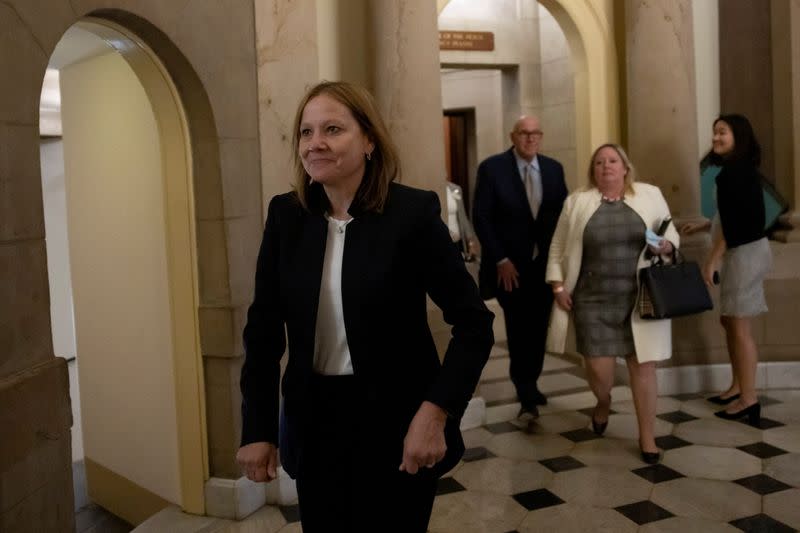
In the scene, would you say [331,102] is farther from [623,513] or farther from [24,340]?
[623,513]

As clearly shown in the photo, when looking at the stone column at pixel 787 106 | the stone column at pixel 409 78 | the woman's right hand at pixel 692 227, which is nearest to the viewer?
the stone column at pixel 409 78

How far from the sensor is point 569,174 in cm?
988

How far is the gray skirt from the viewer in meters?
5.21

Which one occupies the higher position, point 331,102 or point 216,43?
point 216,43

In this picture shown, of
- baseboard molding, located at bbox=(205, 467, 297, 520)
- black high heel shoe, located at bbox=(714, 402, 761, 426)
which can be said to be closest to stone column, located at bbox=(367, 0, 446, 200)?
baseboard molding, located at bbox=(205, 467, 297, 520)

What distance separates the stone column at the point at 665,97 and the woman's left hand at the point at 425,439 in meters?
4.66

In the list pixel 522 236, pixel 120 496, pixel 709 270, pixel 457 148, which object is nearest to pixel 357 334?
pixel 120 496

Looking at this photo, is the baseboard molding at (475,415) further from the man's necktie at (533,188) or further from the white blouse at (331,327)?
the white blouse at (331,327)

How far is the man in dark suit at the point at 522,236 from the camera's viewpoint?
5.46 m

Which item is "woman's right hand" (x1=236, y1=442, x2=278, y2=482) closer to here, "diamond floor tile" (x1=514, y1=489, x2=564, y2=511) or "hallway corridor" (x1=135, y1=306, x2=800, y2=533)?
"hallway corridor" (x1=135, y1=306, x2=800, y2=533)

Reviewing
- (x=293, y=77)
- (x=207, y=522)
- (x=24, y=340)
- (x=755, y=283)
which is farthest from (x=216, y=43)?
(x=755, y=283)

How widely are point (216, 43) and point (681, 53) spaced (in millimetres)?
3554

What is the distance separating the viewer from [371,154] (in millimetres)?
2055

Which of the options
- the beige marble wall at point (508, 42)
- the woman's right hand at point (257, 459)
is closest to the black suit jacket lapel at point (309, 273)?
the woman's right hand at point (257, 459)
